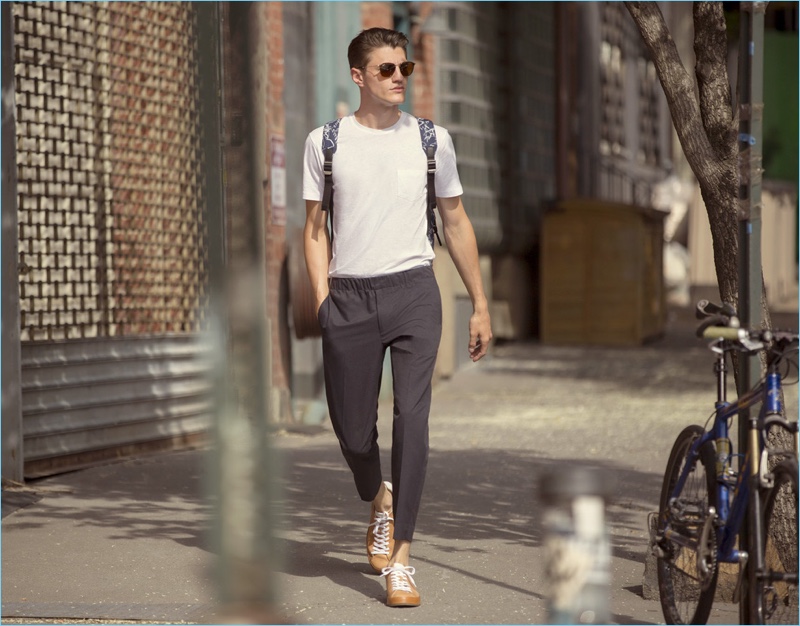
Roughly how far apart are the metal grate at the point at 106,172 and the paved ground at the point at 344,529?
1.09 m

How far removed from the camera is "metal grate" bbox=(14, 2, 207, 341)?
928cm

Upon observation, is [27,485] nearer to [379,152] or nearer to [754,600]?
[379,152]

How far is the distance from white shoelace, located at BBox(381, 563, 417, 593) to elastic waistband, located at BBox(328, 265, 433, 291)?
1044 millimetres

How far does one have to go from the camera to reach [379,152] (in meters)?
5.83

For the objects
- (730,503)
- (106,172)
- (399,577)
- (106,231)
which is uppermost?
(106,172)

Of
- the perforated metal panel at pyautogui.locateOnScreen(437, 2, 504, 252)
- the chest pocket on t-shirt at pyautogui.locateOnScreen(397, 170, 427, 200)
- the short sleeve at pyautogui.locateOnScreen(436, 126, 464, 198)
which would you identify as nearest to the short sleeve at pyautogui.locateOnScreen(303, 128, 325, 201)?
the chest pocket on t-shirt at pyautogui.locateOnScreen(397, 170, 427, 200)

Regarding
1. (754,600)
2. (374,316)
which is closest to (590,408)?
(374,316)

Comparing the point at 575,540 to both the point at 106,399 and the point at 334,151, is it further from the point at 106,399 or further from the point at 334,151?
the point at 106,399

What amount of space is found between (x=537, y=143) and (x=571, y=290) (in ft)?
7.59

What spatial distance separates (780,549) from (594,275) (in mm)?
15946

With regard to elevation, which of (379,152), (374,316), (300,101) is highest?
(300,101)

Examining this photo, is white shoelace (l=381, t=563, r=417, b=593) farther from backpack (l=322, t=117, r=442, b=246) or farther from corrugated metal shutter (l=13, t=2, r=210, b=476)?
corrugated metal shutter (l=13, t=2, r=210, b=476)

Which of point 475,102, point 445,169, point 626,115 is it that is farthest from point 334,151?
point 626,115

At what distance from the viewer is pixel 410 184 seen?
5832mm
